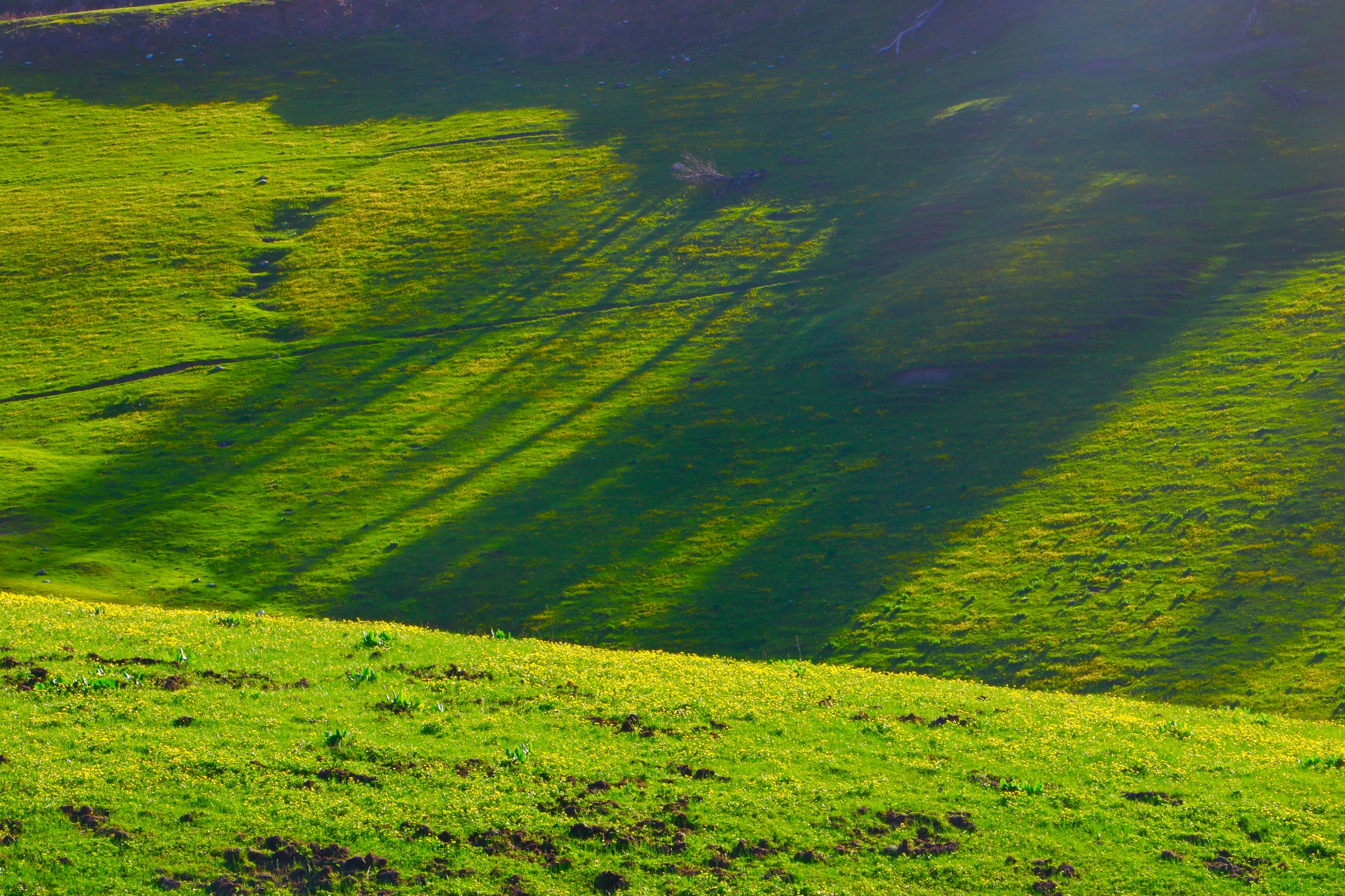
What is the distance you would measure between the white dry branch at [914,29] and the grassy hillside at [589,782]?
94.9 meters

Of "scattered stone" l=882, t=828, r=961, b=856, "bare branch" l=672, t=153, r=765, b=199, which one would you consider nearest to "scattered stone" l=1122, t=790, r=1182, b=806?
"scattered stone" l=882, t=828, r=961, b=856

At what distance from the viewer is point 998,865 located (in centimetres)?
1670

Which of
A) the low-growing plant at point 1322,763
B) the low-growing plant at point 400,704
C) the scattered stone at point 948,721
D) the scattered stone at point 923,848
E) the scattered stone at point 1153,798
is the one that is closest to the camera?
the scattered stone at point 923,848

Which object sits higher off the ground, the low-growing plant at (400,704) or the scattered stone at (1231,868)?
the low-growing plant at (400,704)

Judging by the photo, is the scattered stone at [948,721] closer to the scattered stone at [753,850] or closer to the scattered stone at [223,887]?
the scattered stone at [753,850]

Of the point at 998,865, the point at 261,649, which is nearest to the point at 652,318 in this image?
the point at 261,649

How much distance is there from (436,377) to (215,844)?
155 ft

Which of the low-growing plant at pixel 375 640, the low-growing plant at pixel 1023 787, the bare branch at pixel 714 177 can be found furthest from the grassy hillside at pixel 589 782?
the bare branch at pixel 714 177

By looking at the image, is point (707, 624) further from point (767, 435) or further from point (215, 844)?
point (215, 844)

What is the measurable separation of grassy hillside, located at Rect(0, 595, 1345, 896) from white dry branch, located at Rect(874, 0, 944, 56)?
9487 cm

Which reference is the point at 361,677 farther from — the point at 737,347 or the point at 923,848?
the point at 737,347

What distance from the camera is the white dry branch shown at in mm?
105250

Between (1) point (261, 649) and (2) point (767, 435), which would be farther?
(2) point (767, 435)

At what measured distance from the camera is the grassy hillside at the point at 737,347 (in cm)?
4078
